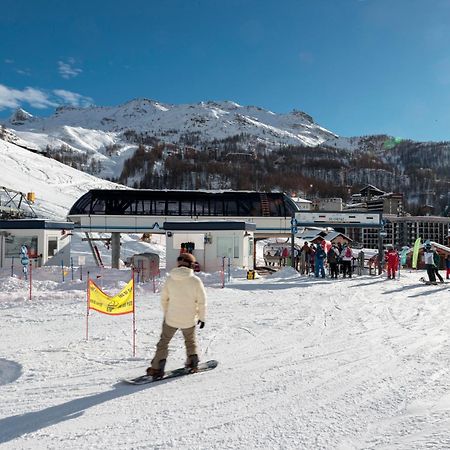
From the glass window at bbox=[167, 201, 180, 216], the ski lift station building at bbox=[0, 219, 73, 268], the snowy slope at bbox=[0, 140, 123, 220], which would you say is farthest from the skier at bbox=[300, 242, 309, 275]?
the snowy slope at bbox=[0, 140, 123, 220]

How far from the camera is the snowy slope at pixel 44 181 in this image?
59.1m

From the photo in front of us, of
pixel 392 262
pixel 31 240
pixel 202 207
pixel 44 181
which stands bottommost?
pixel 392 262

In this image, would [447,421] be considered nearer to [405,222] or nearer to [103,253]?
[103,253]

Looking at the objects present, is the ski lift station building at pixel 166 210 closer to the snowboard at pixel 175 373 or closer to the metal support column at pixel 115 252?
the metal support column at pixel 115 252

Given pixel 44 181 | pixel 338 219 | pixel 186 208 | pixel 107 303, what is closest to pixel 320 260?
pixel 338 219

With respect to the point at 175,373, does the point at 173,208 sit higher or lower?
higher

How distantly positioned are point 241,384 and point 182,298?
126 cm

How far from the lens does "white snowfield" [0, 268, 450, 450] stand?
3617mm

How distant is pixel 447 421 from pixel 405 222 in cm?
6145

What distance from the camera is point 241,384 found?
489 cm

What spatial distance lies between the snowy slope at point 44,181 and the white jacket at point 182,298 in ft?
168

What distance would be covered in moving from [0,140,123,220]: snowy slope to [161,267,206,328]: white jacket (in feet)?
168

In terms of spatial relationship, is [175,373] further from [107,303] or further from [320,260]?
[320,260]

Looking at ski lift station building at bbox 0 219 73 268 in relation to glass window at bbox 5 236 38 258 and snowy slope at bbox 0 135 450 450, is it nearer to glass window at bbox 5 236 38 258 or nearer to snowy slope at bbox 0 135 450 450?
glass window at bbox 5 236 38 258
